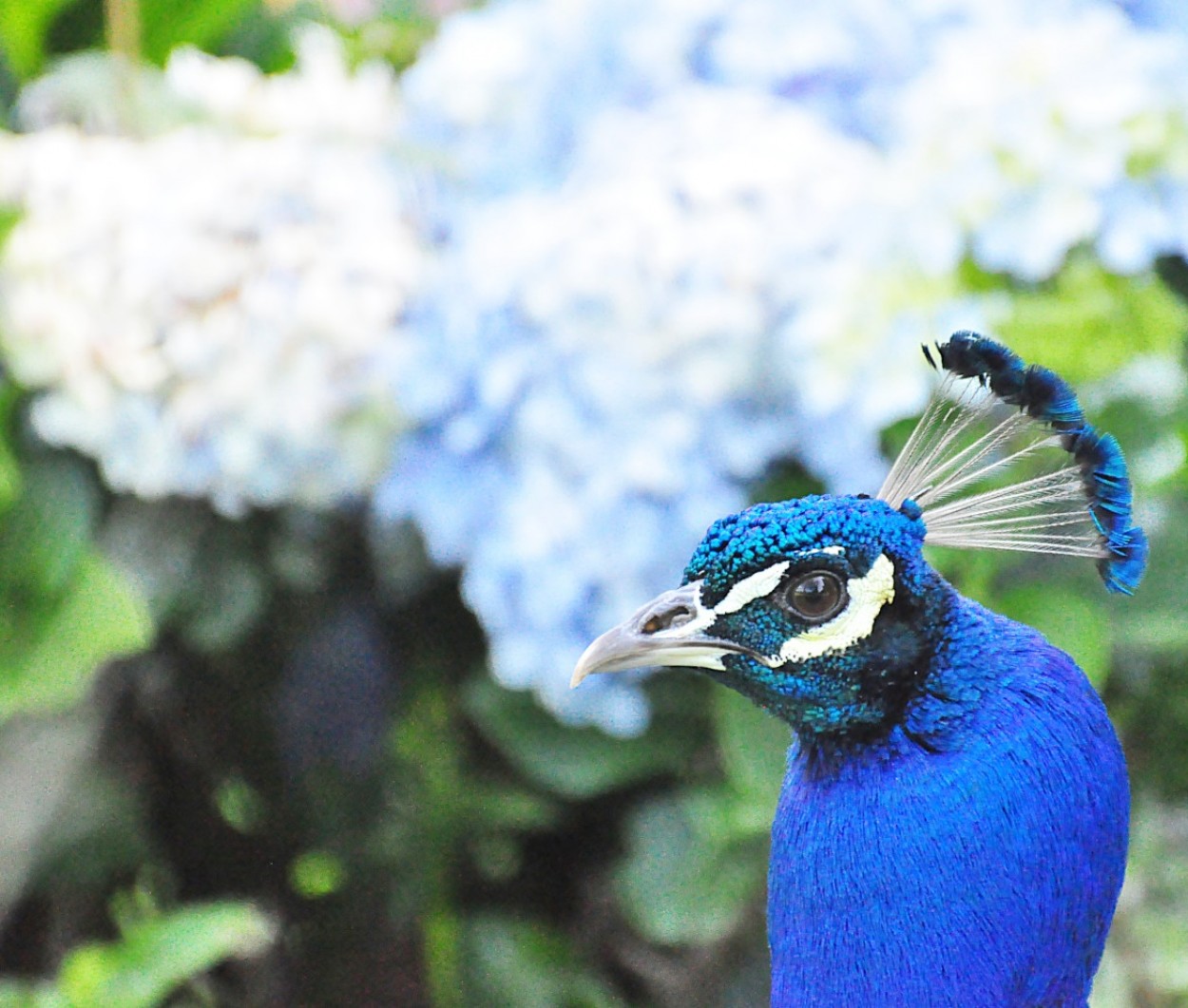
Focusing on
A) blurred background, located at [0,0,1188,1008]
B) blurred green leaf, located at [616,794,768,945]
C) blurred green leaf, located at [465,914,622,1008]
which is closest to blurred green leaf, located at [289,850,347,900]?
blurred background, located at [0,0,1188,1008]

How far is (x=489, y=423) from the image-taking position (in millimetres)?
785

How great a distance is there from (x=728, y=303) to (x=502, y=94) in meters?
0.26

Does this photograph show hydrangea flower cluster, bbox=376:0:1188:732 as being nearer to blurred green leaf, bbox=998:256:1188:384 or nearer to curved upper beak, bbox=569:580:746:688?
blurred green leaf, bbox=998:256:1188:384

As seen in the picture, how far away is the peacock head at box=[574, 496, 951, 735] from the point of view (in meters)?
0.37

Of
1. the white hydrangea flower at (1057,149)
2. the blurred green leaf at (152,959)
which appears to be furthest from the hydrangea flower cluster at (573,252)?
the blurred green leaf at (152,959)

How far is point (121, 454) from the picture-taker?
825mm

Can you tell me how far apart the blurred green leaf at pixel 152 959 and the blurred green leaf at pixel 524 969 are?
0.62 ft

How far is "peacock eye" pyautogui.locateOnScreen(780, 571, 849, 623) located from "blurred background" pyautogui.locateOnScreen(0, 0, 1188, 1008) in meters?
0.31

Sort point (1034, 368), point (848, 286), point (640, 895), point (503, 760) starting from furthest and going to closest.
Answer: point (503, 760)
point (640, 895)
point (848, 286)
point (1034, 368)

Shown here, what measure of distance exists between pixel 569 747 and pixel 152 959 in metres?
0.28

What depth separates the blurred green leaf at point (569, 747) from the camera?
0.85 metres

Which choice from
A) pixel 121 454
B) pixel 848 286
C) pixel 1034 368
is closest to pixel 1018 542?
pixel 1034 368

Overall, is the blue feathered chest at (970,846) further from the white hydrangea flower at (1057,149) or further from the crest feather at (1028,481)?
the white hydrangea flower at (1057,149)

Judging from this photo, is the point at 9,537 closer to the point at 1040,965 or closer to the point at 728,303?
the point at 728,303
